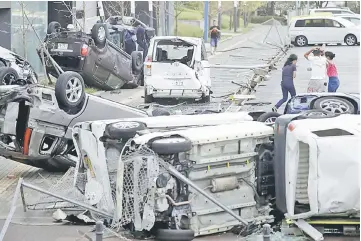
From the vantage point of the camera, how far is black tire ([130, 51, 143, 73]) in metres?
23.4

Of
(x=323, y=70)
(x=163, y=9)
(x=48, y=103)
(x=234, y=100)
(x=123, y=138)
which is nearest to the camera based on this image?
(x=123, y=138)

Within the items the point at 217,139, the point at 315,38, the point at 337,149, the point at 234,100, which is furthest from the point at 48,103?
the point at 315,38

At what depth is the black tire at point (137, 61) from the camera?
2338cm

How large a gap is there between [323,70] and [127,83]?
708 cm

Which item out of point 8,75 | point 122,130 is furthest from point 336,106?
point 8,75

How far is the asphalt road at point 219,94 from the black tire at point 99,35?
1.68 m

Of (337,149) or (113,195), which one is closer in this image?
(337,149)

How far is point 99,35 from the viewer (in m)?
21.5

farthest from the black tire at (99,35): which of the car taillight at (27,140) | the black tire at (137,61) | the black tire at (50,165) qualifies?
the car taillight at (27,140)

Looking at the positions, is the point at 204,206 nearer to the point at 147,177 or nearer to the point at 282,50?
the point at 147,177

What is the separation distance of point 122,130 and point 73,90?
332cm

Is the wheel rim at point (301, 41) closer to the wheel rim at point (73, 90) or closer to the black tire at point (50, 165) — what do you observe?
the black tire at point (50, 165)

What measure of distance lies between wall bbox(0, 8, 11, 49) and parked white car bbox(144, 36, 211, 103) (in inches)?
259

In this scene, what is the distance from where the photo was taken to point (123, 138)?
9.33 metres
